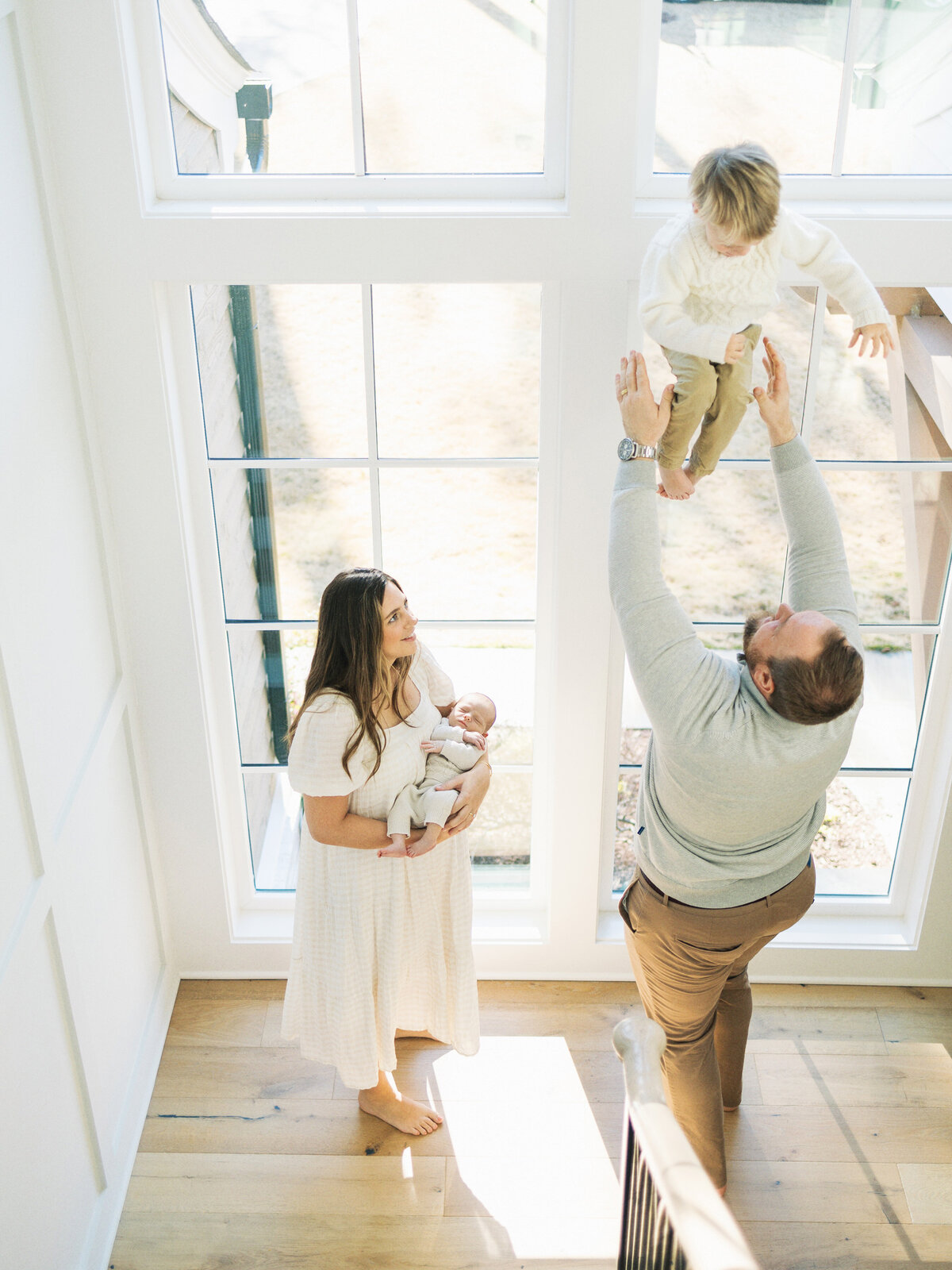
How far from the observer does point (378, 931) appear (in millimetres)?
2262

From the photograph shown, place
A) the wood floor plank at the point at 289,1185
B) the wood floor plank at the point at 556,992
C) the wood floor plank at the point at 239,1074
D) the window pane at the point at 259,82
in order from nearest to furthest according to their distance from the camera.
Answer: the window pane at the point at 259,82, the wood floor plank at the point at 289,1185, the wood floor plank at the point at 239,1074, the wood floor plank at the point at 556,992

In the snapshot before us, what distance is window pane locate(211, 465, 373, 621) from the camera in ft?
8.05

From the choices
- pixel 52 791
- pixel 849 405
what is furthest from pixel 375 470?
pixel 849 405

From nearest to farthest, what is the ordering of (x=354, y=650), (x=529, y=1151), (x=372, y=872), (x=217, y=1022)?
1. (x=354, y=650)
2. (x=372, y=872)
3. (x=529, y=1151)
4. (x=217, y=1022)

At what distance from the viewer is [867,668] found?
104 inches

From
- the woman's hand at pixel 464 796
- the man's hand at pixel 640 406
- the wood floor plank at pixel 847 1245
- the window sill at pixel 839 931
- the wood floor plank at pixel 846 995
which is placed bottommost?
the wood floor plank at pixel 847 1245

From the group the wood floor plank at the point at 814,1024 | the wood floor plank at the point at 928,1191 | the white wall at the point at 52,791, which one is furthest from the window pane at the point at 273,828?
the wood floor plank at the point at 928,1191

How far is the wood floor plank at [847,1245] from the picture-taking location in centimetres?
223

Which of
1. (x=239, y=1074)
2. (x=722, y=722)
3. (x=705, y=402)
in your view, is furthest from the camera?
(x=239, y=1074)

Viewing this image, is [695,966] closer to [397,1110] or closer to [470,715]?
[470,715]

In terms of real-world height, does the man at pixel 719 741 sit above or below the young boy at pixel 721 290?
below

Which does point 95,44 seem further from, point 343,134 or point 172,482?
point 172,482

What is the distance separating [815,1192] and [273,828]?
1.60 metres

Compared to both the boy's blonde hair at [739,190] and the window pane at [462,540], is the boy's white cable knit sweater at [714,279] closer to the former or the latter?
the boy's blonde hair at [739,190]
